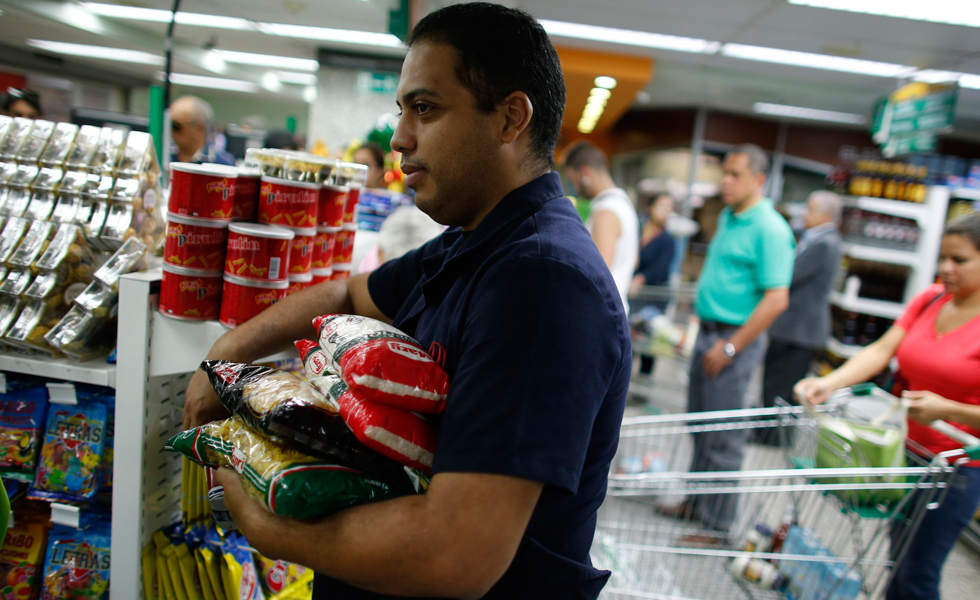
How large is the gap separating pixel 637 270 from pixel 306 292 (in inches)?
227

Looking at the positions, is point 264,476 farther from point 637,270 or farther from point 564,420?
point 637,270

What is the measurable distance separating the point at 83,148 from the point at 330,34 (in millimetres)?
7088

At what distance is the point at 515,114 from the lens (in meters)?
1.00

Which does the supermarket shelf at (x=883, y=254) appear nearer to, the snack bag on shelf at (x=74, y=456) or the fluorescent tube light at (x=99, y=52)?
the snack bag on shelf at (x=74, y=456)

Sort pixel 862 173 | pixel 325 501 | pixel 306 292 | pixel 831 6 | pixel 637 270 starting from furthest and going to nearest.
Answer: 1. pixel 637 270
2. pixel 862 173
3. pixel 831 6
4. pixel 306 292
5. pixel 325 501

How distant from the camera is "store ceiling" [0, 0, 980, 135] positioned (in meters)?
5.24

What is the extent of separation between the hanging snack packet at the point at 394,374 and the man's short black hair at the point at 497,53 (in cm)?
42

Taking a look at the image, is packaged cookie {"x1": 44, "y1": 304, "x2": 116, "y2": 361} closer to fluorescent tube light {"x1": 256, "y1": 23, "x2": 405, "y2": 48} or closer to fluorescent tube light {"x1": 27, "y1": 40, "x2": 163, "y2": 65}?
fluorescent tube light {"x1": 256, "y1": 23, "x2": 405, "y2": 48}

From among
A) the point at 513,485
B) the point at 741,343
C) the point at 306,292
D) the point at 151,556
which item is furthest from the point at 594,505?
the point at 741,343

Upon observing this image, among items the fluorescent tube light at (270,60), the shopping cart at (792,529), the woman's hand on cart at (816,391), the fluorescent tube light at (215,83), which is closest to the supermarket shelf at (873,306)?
the shopping cart at (792,529)

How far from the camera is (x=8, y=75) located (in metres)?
11.9

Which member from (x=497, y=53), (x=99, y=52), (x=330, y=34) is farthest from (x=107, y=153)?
(x=99, y=52)

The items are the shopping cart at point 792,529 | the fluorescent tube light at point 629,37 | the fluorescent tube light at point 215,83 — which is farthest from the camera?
the fluorescent tube light at point 215,83

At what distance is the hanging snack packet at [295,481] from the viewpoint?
0.89 meters
